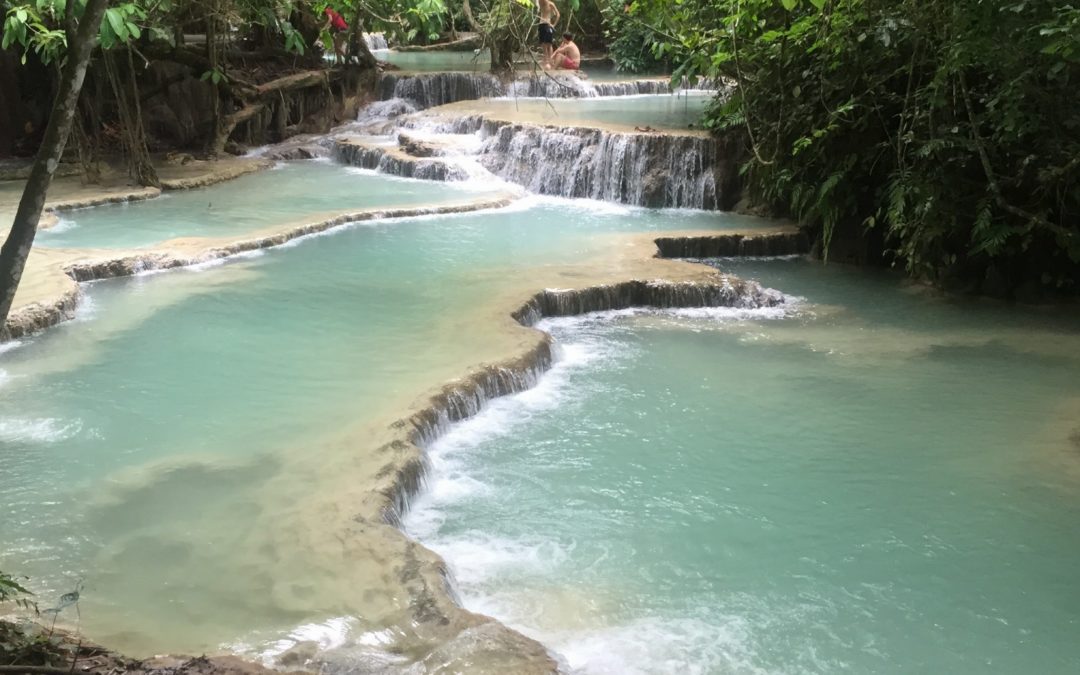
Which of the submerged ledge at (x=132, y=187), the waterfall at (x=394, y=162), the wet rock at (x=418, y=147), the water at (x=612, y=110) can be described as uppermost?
the water at (x=612, y=110)

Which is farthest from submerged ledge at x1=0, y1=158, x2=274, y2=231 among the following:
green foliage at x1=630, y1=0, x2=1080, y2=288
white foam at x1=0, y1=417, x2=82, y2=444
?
green foliage at x1=630, y1=0, x2=1080, y2=288

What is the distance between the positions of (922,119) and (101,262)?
296 inches

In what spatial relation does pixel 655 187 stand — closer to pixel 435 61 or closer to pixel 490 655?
pixel 490 655

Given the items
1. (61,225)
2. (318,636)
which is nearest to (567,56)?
(61,225)

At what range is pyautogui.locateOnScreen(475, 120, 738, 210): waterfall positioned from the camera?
12367 millimetres

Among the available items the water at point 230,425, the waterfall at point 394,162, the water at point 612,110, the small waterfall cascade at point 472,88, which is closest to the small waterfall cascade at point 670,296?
the water at point 230,425

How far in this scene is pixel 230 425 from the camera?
577 cm

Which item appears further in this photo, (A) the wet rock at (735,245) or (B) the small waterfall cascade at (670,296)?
(A) the wet rock at (735,245)

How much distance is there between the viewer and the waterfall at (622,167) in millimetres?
12367

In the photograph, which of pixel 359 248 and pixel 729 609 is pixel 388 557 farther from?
pixel 359 248

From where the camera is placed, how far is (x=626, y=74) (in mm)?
24266

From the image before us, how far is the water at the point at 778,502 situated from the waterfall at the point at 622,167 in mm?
4714

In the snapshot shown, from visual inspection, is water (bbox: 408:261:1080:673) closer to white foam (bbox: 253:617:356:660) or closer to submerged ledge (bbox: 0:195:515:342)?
white foam (bbox: 253:617:356:660)

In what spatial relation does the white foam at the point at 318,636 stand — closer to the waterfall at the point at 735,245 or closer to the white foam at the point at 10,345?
the white foam at the point at 10,345
